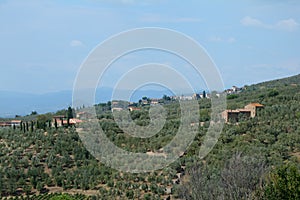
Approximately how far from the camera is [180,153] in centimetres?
2219

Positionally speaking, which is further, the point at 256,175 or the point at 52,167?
the point at 52,167

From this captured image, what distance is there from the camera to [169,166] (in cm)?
2162

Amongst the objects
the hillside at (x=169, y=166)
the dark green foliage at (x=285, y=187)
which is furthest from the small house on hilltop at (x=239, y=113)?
the dark green foliage at (x=285, y=187)

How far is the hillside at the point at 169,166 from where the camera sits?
50.4 feet

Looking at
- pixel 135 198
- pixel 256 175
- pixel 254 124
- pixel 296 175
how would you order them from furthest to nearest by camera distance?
pixel 254 124 < pixel 135 198 < pixel 256 175 < pixel 296 175

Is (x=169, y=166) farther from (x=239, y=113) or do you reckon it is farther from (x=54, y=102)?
(x=54, y=102)

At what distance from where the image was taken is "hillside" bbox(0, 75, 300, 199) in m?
15.4

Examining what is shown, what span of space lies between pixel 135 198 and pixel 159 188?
1152 mm

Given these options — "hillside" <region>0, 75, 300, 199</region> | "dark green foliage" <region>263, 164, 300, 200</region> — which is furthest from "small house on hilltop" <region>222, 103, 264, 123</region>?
"dark green foliage" <region>263, 164, 300, 200</region>

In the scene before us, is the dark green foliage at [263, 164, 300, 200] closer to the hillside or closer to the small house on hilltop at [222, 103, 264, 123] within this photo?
the hillside

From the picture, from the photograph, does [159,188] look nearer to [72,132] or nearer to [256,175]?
[256,175]

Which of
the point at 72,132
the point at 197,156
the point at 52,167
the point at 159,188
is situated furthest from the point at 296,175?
the point at 72,132

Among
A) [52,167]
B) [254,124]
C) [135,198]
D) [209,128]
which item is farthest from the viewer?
[254,124]

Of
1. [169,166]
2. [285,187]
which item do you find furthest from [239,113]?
[285,187]
